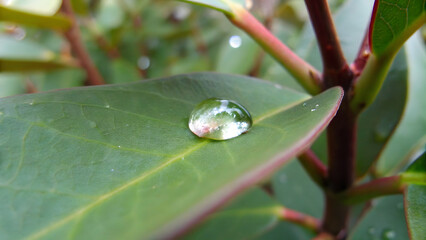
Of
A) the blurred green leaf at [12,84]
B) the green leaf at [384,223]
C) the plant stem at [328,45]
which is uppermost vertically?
the blurred green leaf at [12,84]

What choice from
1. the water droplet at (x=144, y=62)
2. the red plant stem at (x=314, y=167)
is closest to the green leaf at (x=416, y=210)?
the red plant stem at (x=314, y=167)

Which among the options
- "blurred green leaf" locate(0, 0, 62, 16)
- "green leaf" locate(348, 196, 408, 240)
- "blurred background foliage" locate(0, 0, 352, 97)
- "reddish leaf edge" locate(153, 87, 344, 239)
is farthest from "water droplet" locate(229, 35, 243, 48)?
"reddish leaf edge" locate(153, 87, 344, 239)

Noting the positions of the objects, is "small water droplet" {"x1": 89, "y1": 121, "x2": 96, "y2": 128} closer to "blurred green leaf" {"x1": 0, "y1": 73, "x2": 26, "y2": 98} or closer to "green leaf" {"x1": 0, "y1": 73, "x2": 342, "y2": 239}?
"green leaf" {"x1": 0, "y1": 73, "x2": 342, "y2": 239}

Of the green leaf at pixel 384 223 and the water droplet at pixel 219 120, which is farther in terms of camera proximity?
the green leaf at pixel 384 223

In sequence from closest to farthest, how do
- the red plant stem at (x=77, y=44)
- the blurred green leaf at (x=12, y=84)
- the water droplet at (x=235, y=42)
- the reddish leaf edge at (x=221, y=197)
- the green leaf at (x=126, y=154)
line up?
the reddish leaf edge at (x=221, y=197)
the green leaf at (x=126, y=154)
the water droplet at (x=235, y=42)
the red plant stem at (x=77, y=44)
the blurred green leaf at (x=12, y=84)

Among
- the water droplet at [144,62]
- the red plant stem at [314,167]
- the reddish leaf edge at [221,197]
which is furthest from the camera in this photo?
the water droplet at [144,62]

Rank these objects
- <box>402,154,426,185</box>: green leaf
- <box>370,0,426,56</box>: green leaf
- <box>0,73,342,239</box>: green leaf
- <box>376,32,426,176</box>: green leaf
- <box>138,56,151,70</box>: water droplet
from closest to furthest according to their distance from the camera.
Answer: <box>0,73,342,239</box>: green leaf
<box>370,0,426,56</box>: green leaf
<box>402,154,426,185</box>: green leaf
<box>376,32,426,176</box>: green leaf
<box>138,56,151,70</box>: water droplet

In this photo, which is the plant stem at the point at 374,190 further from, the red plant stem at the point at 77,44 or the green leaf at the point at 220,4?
the red plant stem at the point at 77,44

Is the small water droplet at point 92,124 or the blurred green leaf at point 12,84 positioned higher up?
the blurred green leaf at point 12,84
